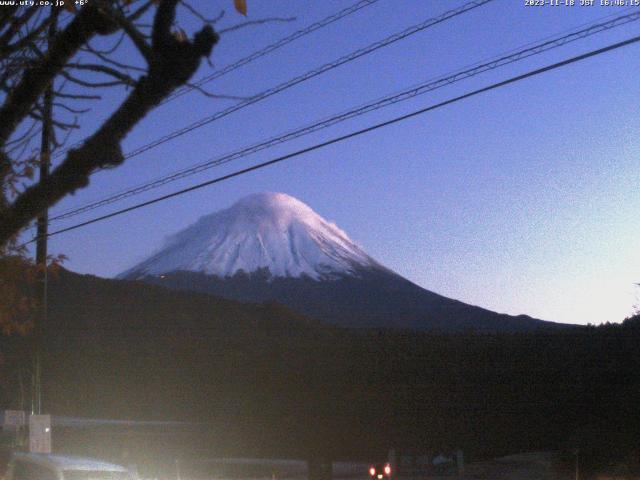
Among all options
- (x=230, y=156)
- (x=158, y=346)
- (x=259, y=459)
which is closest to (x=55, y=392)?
(x=158, y=346)

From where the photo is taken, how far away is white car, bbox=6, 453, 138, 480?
34.9 ft

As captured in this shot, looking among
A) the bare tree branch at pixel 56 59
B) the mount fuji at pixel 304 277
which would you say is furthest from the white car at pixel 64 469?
the mount fuji at pixel 304 277

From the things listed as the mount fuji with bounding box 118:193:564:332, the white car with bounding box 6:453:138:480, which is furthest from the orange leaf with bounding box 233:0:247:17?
the mount fuji with bounding box 118:193:564:332

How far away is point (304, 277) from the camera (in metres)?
105

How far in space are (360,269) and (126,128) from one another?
4247 inches

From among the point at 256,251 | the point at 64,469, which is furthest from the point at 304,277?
the point at 64,469

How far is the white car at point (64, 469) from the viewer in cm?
1062

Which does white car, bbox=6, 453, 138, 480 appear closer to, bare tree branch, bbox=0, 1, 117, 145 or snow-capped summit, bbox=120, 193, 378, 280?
bare tree branch, bbox=0, 1, 117, 145

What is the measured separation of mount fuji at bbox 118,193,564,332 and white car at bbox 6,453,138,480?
64015mm

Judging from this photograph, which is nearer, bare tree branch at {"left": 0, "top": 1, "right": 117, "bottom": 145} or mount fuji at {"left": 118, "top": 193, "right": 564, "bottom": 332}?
bare tree branch at {"left": 0, "top": 1, "right": 117, "bottom": 145}

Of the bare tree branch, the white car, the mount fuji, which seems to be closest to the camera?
the bare tree branch

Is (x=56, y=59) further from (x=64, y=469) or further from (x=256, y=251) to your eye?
(x=256, y=251)

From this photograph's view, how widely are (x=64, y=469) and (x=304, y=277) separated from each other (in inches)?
3734

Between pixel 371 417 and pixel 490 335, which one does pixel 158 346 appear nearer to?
pixel 371 417
